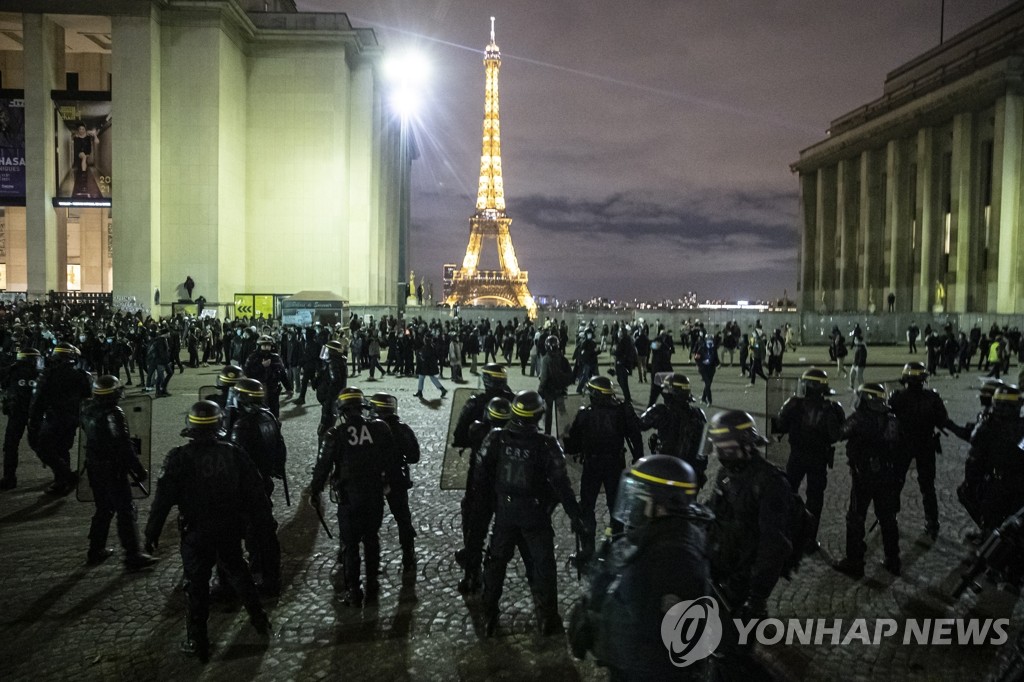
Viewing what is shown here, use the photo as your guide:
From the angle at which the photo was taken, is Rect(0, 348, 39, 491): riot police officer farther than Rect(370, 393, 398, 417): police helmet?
Yes

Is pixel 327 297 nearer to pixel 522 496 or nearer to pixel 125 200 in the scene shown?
pixel 125 200

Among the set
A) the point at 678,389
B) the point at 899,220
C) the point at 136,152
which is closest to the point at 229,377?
the point at 678,389

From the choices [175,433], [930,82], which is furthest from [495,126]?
[175,433]

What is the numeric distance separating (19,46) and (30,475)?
40.6 m

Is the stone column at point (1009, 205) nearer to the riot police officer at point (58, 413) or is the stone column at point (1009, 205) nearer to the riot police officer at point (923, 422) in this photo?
the riot police officer at point (923, 422)

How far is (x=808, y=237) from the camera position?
217 ft

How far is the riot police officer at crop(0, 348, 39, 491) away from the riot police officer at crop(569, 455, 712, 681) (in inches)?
307

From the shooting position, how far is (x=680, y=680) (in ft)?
8.49

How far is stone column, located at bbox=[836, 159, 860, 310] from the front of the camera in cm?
5884

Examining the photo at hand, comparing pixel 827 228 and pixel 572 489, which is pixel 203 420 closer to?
pixel 572 489

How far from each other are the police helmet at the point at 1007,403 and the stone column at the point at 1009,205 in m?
40.5

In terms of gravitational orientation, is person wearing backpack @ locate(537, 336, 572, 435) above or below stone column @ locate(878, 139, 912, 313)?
below

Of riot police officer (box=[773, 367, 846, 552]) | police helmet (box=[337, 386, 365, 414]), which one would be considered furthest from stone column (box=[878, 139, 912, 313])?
police helmet (box=[337, 386, 365, 414])

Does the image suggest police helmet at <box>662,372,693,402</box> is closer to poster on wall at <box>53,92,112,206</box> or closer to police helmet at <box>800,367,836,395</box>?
police helmet at <box>800,367,836,395</box>
